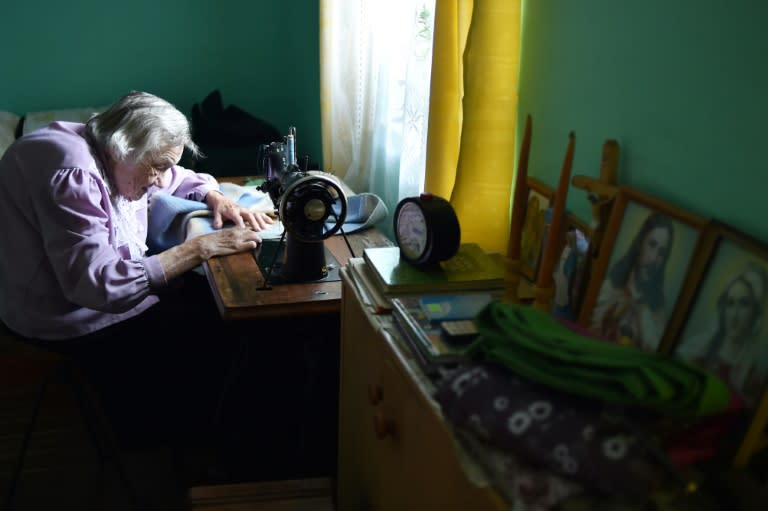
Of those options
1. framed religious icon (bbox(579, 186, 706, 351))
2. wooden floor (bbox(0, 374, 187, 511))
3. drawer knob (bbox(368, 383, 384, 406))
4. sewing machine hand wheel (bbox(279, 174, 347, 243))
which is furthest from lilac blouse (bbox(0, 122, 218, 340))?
framed religious icon (bbox(579, 186, 706, 351))

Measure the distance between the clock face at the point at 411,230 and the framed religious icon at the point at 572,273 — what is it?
0.24m

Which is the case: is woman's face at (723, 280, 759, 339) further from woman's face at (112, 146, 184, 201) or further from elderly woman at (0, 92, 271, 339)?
woman's face at (112, 146, 184, 201)

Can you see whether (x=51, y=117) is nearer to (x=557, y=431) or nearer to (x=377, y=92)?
(x=377, y=92)

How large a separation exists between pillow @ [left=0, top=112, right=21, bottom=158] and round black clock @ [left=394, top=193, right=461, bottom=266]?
2.50 meters

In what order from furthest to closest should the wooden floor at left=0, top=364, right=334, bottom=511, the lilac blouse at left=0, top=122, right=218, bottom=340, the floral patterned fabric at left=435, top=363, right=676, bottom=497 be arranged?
the wooden floor at left=0, top=364, right=334, bottom=511 < the lilac blouse at left=0, top=122, right=218, bottom=340 < the floral patterned fabric at left=435, top=363, right=676, bottom=497

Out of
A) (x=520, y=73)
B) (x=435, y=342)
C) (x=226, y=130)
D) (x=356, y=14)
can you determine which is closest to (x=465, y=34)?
(x=520, y=73)

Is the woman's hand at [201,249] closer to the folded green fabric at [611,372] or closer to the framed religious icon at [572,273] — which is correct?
the framed religious icon at [572,273]

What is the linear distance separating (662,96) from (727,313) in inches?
13.7

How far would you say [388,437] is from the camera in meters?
1.20

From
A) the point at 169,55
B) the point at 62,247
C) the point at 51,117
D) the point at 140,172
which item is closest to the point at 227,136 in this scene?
the point at 169,55

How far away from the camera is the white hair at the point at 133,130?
6.50ft

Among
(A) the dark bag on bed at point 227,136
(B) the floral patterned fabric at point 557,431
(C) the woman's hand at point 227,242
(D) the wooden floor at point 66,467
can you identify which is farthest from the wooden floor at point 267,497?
(A) the dark bag on bed at point 227,136

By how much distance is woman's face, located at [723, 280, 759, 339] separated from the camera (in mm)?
828

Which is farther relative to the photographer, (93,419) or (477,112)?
(93,419)
